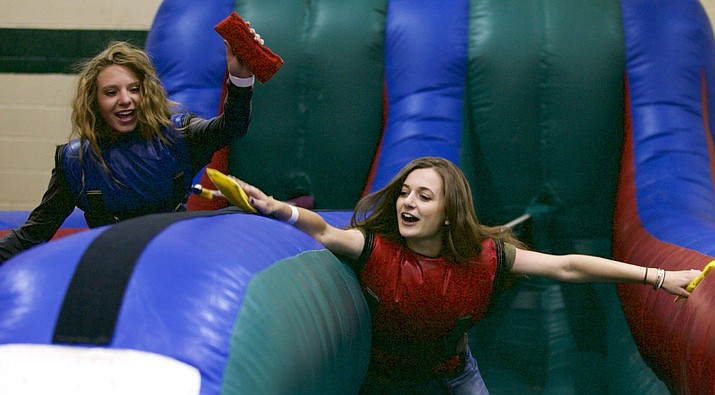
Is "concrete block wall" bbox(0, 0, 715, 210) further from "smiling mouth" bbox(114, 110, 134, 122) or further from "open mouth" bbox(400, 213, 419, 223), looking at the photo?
"open mouth" bbox(400, 213, 419, 223)

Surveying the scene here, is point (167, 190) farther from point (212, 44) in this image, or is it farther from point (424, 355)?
point (212, 44)

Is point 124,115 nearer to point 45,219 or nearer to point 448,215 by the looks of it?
point 45,219

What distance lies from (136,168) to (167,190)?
0.26 feet

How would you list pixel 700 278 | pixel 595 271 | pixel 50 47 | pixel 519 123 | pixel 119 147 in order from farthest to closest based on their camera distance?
pixel 50 47, pixel 519 123, pixel 119 147, pixel 595 271, pixel 700 278

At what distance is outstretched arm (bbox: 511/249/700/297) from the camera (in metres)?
1.62

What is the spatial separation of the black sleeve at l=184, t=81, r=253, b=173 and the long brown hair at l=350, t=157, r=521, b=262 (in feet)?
0.95

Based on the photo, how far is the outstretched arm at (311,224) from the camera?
1.51 meters

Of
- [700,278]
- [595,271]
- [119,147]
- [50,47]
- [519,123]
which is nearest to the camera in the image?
[700,278]

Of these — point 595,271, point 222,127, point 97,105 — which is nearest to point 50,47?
point 97,105

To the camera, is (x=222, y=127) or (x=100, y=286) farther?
(x=222, y=127)

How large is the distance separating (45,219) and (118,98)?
0.28m

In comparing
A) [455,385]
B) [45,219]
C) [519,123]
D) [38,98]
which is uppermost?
[519,123]

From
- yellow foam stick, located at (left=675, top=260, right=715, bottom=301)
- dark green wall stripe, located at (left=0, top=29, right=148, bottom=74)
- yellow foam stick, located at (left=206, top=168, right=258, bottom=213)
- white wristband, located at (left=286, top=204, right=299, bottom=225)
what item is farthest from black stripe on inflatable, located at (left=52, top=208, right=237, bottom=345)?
dark green wall stripe, located at (left=0, top=29, right=148, bottom=74)

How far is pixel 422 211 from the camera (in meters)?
1.71
